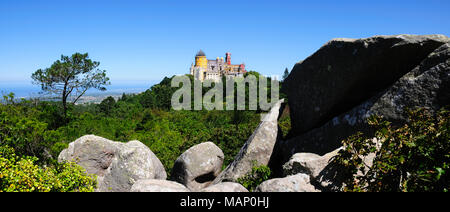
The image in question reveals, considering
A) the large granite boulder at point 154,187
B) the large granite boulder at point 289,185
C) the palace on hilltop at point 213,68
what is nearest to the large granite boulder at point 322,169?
the large granite boulder at point 289,185

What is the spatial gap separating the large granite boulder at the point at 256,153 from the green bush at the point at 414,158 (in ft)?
13.0

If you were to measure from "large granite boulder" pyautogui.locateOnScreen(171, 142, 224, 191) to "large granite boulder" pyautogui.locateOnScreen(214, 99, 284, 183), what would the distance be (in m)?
1.02

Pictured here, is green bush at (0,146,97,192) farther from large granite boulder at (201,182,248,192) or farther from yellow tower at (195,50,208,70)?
yellow tower at (195,50,208,70)

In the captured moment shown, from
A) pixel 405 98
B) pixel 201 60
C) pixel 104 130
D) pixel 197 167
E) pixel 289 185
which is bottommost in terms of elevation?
pixel 104 130

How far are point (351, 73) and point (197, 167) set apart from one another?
19.3ft

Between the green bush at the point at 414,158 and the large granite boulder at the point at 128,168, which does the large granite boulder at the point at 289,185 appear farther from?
the large granite boulder at the point at 128,168

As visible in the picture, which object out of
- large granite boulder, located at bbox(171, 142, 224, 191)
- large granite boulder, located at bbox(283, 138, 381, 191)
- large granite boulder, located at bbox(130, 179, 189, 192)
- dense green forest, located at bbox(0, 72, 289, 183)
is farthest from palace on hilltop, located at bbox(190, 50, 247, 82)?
large granite boulder, located at bbox(130, 179, 189, 192)

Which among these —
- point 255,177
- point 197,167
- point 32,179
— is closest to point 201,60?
point 197,167

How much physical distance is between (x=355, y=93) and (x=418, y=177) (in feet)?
14.3

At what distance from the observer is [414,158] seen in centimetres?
433

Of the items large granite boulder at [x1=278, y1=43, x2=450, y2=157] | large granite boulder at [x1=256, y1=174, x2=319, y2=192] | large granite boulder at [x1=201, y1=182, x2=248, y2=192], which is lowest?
large granite boulder at [x1=201, y1=182, x2=248, y2=192]

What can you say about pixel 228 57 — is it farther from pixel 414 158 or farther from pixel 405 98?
pixel 414 158

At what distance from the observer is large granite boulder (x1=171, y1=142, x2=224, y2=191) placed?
978cm

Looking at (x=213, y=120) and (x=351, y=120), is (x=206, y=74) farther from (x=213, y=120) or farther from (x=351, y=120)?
(x=351, y=120)
